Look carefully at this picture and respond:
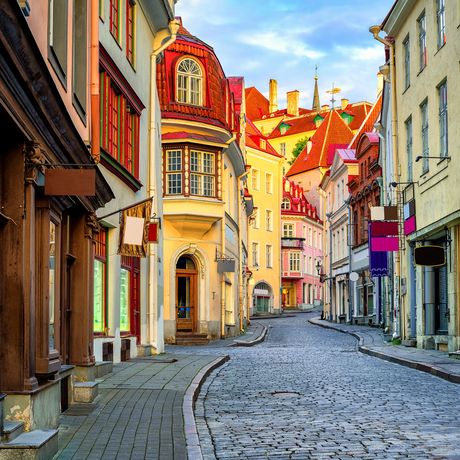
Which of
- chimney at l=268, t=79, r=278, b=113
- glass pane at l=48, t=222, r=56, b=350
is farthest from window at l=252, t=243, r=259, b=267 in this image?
chimney at l=268, t=79, r=278, b=113

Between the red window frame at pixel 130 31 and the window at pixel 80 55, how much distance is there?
23.4ft

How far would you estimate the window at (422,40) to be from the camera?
24.7 metres

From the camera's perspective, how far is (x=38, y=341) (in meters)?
8.63

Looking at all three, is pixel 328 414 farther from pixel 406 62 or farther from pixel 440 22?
pixel 406 62

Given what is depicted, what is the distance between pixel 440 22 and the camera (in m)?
22.9

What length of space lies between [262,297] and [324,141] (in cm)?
2806

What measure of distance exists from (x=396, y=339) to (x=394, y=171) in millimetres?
5296

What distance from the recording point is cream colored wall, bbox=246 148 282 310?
67.4 meters

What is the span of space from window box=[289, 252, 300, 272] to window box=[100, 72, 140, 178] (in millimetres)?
69402

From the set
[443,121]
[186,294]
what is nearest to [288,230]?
[186,294]

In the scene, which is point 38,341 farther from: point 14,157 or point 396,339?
point 396,339

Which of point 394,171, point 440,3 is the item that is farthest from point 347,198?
point 440,3

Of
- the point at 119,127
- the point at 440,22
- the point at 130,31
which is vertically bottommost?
the point at 119,127

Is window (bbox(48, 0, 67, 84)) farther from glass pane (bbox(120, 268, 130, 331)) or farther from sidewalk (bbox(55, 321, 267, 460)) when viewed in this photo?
glass pane (bbox(120, 268, 130, 331))
